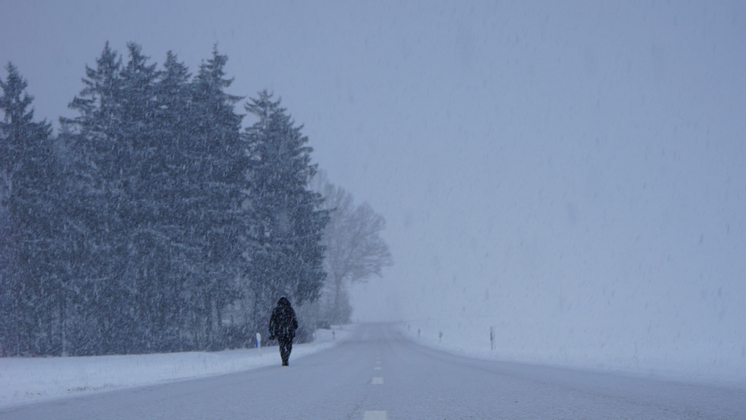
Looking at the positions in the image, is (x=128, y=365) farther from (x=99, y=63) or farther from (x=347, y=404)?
(x=99, y=63)

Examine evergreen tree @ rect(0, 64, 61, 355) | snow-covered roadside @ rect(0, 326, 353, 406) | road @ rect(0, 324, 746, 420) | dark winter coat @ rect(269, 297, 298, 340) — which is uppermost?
evergreen tree @ rect(0, 64, 61, 355)

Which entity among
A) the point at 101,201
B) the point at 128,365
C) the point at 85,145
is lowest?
the point at 128,365

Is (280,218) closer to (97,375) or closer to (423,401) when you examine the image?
(97,375)

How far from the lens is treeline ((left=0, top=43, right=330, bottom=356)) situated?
31.9 metres

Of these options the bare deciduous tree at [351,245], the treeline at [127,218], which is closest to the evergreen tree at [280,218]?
the treeline at [127,218]

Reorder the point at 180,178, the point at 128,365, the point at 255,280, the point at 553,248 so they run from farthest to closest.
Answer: the point at 553,248, the point at 255,280, the point at 180,178, the point at 128,365

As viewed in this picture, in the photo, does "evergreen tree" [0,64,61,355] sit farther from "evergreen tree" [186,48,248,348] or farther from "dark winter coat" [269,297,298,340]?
"dark winter coat" [269,297,298,340]

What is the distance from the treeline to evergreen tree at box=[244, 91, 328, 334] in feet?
2.76

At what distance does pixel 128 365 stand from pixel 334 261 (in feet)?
127

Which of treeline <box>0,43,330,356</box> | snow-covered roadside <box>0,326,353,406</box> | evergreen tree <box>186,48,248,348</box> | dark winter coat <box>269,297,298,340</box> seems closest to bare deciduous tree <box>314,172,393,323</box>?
evergreen tree <box>186,48,248,348</box>

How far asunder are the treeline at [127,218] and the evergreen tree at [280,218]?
2.76 ft

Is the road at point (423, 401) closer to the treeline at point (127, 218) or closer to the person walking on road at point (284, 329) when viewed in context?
the person walking on road at point (284, 329)

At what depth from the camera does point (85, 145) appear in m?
33.6

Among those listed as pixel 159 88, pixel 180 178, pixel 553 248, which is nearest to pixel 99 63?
pixel 159 88
